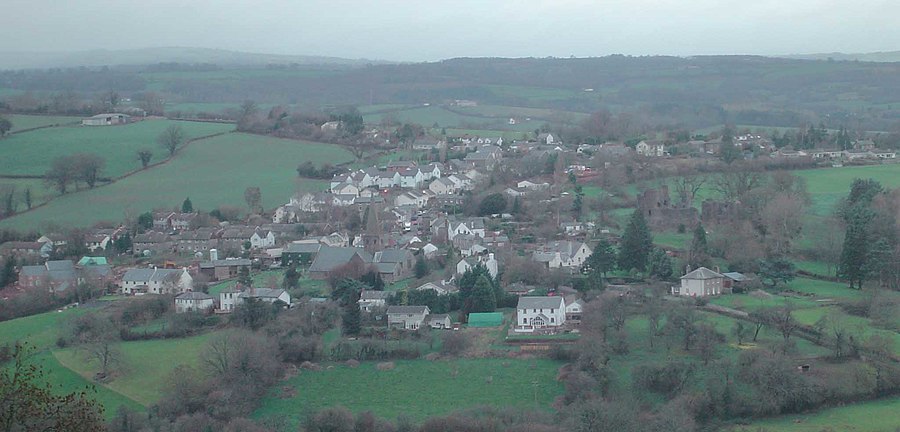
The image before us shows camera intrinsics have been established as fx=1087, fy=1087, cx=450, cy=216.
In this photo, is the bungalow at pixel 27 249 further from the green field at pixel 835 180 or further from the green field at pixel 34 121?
the green field at pixel 835 180

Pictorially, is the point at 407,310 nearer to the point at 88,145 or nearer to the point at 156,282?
the point at 156,282

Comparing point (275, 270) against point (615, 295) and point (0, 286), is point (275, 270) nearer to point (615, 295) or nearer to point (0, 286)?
point (0, 286)

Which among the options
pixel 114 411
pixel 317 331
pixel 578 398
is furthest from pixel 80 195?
pixel 578 398

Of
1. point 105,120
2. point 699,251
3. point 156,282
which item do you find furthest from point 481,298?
point 105,120

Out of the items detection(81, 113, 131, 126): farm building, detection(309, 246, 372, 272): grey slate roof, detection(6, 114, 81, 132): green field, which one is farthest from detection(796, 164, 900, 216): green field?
detection(6, 114, 81, 132): green field

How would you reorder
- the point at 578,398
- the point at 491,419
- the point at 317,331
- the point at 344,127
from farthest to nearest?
the point at 344,127 < the point at 317,331 < the point at 578,398 < the point at 491,419

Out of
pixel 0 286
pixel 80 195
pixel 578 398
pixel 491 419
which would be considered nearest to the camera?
pixel 491 419

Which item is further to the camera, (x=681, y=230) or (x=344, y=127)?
(x=344, y=127)
